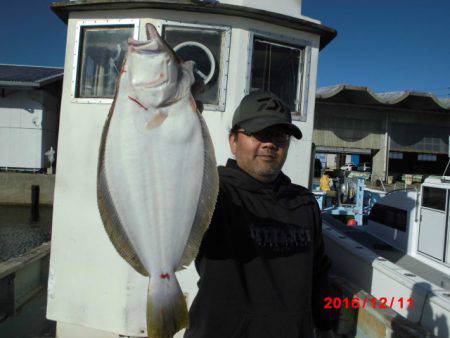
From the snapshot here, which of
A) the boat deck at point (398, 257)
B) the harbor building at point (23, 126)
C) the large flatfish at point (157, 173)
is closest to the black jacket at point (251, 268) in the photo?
the large flatfish at point (157, 173)

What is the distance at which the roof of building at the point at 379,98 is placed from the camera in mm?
16703

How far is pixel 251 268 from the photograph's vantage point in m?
1.74

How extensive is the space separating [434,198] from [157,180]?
5450 millimetres

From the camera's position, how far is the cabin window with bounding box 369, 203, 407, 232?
6.32 metres

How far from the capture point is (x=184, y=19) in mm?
3469

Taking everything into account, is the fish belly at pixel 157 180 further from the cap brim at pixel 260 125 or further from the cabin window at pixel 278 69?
the cabin window at pixel 278 69

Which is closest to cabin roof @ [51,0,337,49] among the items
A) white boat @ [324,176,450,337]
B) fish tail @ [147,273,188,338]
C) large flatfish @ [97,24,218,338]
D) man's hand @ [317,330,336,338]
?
large flatfish @ [97,24,218,338]

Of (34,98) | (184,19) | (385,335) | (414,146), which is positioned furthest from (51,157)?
(414,146)

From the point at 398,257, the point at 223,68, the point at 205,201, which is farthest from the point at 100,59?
the point at 398,257

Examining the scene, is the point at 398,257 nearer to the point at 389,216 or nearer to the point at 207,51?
the point at 389,216

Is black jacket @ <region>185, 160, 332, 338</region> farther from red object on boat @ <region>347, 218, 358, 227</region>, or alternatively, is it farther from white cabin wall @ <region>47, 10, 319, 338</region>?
red object on boat @ <region>347, 218, 358, 227</region>

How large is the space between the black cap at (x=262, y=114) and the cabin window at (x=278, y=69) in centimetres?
201

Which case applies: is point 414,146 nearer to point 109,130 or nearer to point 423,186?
point 423,186

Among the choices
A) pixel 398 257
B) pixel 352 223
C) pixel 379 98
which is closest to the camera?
pixel 398 257
